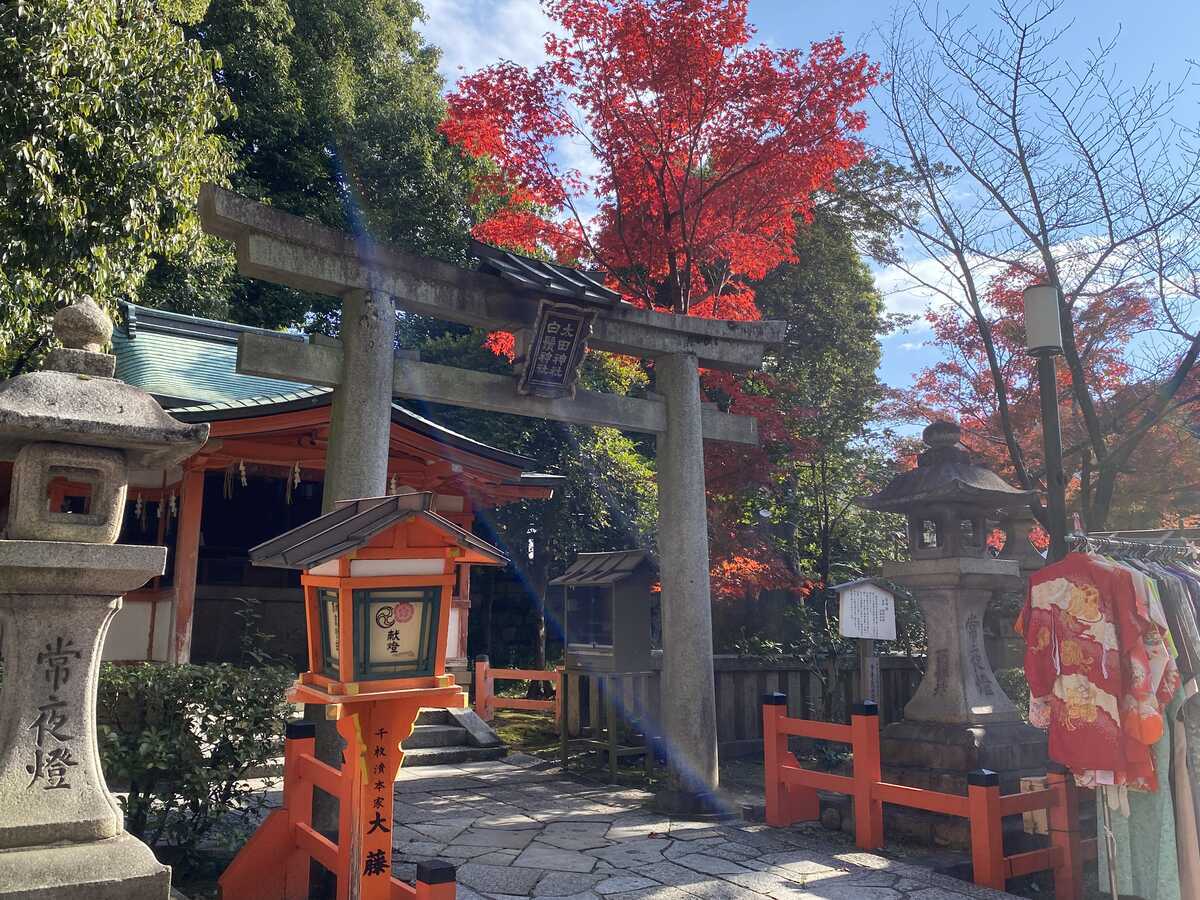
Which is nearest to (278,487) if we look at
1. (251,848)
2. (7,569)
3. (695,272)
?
(695,272)

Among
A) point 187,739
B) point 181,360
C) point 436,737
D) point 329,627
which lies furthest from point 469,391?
point 181,360

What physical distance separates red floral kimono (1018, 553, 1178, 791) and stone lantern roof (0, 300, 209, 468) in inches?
202

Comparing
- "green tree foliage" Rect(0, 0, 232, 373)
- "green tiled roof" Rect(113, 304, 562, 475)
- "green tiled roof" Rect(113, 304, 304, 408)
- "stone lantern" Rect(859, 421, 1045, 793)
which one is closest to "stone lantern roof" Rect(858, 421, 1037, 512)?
"stone lantern" Rect(859, 421, 1045, 793)

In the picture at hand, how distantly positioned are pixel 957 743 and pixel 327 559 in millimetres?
5910

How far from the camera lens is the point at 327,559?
3.65 metres

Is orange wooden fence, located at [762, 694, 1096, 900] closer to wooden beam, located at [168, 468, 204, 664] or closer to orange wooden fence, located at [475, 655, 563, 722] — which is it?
orange wooden fence, located at [475, 655, 563, 722]

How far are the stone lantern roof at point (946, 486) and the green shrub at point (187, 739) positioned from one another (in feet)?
18.2

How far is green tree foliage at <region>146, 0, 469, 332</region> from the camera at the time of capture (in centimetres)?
2103

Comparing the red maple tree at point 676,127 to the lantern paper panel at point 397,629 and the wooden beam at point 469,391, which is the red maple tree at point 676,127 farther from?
the lantern paper panel at point 397,629

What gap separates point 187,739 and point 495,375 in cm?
359

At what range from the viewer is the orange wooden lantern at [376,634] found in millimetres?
3783

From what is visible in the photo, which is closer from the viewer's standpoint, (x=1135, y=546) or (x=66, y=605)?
(x=66, y=605)

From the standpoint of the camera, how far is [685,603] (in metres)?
8.19

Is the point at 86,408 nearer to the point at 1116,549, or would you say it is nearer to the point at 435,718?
the point at 1116,549
